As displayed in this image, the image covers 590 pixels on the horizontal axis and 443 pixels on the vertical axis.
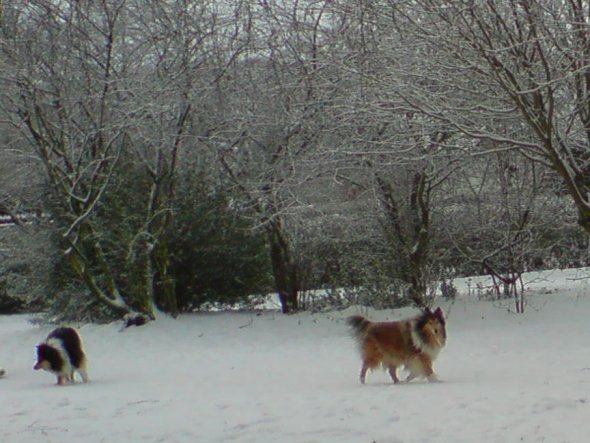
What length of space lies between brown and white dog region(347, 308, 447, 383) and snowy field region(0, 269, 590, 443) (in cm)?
28

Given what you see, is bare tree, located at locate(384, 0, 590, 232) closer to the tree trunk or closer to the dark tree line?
the dark tree line

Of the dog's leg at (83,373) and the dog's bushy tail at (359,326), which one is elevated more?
the dog's bushy tail at (359,326)

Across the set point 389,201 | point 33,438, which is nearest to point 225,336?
point 389,201

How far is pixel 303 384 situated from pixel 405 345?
131cm

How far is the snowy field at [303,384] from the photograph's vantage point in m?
8.09

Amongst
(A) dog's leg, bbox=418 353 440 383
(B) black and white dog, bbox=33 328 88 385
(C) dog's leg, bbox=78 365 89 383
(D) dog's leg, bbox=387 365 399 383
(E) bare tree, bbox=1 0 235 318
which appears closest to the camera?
(A) dog's leg, bbox=418 353 440 383

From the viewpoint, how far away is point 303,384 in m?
10.9

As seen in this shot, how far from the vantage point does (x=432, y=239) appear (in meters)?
16.7

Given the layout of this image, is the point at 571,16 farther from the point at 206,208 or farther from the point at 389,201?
the point at 206,208

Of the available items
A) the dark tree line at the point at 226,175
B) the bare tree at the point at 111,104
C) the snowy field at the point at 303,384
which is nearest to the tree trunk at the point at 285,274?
the dark tree line at the point at 226,175

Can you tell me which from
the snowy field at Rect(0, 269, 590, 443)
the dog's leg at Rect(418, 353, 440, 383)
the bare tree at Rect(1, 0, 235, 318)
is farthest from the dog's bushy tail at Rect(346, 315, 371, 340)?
the bare tree at Rect(1, 0, 235, 318)

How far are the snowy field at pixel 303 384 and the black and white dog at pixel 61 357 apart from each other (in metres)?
0.27

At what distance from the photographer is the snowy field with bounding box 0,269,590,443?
8.09 m

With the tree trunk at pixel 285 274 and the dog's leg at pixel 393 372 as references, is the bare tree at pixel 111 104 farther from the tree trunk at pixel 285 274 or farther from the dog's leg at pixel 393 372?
the dog's leg at pixel 393 372
